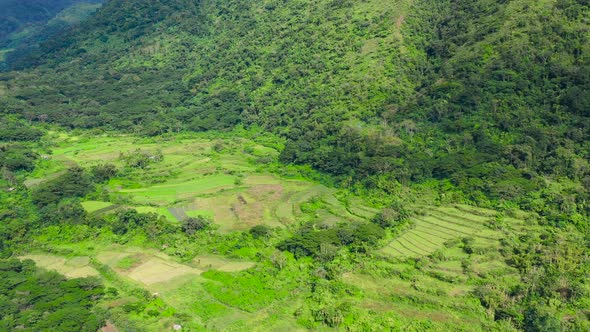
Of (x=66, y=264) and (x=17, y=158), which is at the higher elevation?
(x=17, y=158)

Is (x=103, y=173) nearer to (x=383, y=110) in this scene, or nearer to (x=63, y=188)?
(x=63, y=188)

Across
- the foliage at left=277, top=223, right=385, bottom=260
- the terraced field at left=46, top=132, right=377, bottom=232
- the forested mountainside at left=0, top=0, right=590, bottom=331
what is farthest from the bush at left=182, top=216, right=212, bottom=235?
the foliage at left=277, top=223, right=385, bottom=260

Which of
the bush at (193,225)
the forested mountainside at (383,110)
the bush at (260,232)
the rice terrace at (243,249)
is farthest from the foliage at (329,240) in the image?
the bush at (193,225)

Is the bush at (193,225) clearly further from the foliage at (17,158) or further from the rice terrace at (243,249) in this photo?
the foliage at (17,158)

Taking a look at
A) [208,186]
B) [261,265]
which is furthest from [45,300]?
[208,186]

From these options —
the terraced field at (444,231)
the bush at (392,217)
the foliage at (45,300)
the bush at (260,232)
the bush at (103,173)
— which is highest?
the bush at (103,173)

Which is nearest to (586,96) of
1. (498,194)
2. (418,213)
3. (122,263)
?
(498,194)

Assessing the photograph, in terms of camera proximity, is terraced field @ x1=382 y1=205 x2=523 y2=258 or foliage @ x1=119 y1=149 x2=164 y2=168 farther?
foliage @ x1=119 y1=149 x2=164 y2=168

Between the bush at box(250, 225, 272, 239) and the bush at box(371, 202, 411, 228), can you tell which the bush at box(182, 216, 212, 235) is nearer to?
the bush at box(250, 225, 272, 239)
